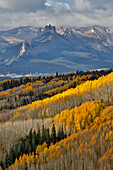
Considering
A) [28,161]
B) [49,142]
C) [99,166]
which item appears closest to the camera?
[99,166]

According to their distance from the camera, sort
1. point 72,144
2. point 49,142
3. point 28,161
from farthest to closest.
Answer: point 49,142 → point 72,144 → point 28,161

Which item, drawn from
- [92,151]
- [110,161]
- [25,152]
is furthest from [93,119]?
[110,161]

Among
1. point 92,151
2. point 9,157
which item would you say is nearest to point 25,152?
point 9,157

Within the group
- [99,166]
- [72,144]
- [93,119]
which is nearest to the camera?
[99,166]

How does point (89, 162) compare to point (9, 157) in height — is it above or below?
above

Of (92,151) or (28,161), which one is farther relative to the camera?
(28,161)

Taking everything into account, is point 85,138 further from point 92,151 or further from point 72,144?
point 92,151

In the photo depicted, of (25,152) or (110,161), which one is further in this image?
(25,152)

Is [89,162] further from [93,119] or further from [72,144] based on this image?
[93,119]

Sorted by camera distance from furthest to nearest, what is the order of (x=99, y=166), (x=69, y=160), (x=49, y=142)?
(x=49, y=142) < (x=69, y=160) < (x=99, y=166)
